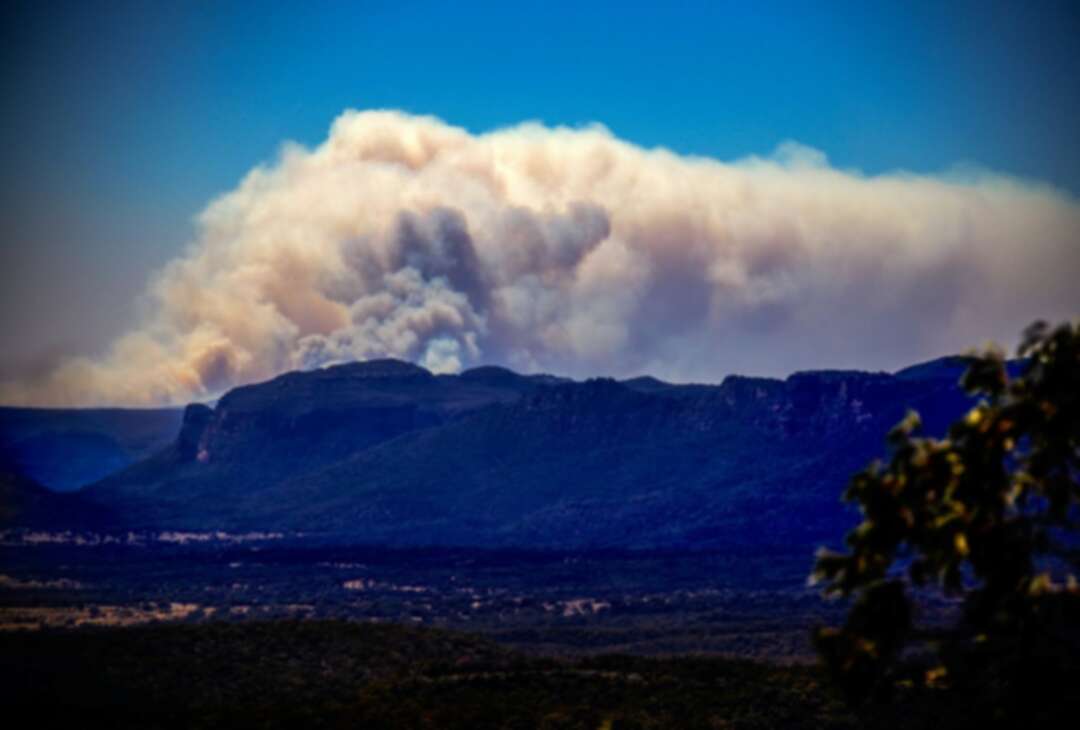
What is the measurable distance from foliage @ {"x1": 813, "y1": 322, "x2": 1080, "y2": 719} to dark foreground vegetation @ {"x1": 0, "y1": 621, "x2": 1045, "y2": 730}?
124 ft

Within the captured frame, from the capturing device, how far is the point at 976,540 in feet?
85.5

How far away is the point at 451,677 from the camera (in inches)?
3440

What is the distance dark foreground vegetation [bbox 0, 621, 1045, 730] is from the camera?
7412 cm

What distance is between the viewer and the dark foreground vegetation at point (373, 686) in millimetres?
74125

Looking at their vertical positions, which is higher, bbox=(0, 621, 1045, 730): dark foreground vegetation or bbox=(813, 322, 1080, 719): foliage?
bbox=(813, 322, 1080, 719): foliage

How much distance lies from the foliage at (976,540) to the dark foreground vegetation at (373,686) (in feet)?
124

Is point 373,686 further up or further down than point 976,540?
further down

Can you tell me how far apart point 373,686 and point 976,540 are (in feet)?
208

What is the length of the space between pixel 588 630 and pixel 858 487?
138887mm

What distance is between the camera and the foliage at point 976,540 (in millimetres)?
25812

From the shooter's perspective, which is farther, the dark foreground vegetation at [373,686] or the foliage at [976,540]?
the dark foreground vegetation at [373,686]

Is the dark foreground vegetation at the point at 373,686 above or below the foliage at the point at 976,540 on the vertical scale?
below

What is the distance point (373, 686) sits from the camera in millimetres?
85250

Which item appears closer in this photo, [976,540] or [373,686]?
[976,540]
